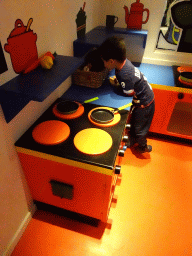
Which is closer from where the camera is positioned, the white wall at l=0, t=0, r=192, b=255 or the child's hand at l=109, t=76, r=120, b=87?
the white wall at l=0, t=0, r=192, b=255

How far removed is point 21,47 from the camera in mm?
982

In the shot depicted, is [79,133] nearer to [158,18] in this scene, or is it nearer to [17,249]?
[17,249]

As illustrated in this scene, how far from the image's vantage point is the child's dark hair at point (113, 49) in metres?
1.37

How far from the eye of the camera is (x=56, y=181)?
3.88 feet

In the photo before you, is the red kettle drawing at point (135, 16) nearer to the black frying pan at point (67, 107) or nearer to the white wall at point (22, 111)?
the white wall at point (22, 111)

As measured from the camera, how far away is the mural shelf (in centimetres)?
88

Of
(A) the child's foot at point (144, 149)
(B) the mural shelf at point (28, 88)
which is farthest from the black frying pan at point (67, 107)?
(A) the child's foot at point (144, 149)

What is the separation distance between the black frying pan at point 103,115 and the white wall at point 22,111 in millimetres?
369

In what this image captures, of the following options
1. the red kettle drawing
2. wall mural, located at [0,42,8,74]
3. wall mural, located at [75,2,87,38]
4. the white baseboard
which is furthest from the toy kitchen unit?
the red kettle drawing

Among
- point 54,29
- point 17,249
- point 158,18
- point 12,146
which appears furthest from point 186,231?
point 158,18

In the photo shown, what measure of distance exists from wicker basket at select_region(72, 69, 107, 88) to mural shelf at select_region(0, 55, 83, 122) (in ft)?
1.77

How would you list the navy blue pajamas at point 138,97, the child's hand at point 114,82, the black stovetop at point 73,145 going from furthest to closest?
the child's hand at point 114,82, the navy blue pajamas at point 138,97, the black stovetop at point 73,145

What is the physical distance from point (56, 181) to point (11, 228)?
1.43 ft

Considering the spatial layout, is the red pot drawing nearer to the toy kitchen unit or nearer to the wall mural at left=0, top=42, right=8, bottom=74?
the wall mural at left=0, top=42, right=8, bottom=74
